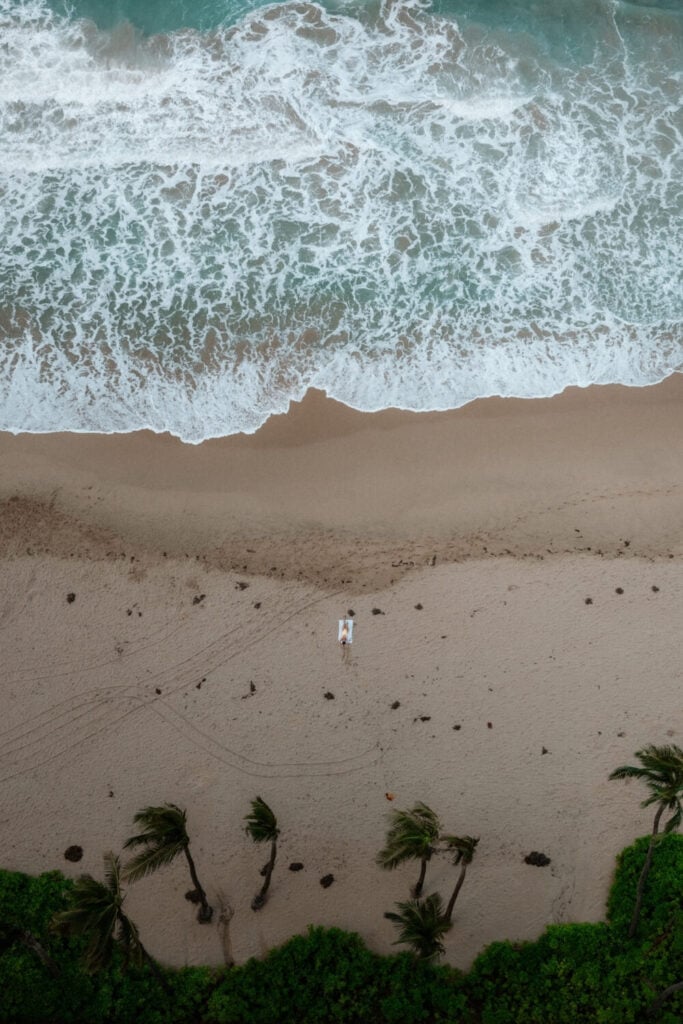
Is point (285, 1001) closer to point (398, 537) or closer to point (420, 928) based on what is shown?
point (420, 928)

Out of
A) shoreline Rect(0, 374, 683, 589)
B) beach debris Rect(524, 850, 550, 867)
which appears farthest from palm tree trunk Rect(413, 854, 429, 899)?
shoreline Rect(0, 374, 683, 589)

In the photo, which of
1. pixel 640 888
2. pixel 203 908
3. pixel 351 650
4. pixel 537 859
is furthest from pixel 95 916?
pixel 640 888

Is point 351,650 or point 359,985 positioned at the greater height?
point 351,650

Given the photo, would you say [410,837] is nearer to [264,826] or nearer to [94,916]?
[264,826]

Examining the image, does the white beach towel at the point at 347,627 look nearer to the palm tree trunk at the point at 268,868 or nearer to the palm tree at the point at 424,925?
the palm tree trunk at the point at 268,868

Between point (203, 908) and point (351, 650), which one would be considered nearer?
point (203, 908)

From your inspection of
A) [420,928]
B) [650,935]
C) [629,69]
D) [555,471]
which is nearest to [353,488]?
[555,471]

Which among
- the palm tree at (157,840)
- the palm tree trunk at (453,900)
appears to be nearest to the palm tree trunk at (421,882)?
the palm tree trunk at (453,900)
